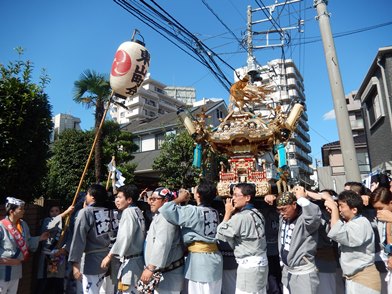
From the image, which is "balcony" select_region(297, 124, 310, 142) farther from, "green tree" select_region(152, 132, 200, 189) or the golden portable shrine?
the golden portable shrine

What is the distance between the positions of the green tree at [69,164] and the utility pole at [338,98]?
1026cm

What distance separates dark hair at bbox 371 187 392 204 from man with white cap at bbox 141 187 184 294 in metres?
2.41

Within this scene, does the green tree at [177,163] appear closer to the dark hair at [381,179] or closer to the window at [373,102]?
the window at [373,102]

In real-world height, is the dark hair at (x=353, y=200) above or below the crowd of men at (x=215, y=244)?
above

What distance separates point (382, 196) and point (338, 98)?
384cm

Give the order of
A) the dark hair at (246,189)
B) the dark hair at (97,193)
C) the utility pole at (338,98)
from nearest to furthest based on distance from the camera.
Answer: the dark hair at (246,189) < the dark hair at (97,193) < the utility pole at (338,98)

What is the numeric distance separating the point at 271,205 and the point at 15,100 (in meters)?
5.04

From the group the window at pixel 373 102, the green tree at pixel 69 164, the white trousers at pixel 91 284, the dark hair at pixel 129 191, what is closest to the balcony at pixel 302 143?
the window at pixel 373 102

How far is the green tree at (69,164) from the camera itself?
1244 centimetres

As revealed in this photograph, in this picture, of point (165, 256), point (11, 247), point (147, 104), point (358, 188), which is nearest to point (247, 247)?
point (165, 256)

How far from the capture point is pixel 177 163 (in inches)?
538

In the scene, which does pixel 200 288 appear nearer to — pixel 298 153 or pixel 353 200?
pixel 353 200

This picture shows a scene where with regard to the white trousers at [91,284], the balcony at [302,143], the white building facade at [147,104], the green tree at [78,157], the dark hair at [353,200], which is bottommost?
the white trousers at [91,284]

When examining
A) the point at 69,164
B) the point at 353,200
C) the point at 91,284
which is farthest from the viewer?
the point at 69,164
